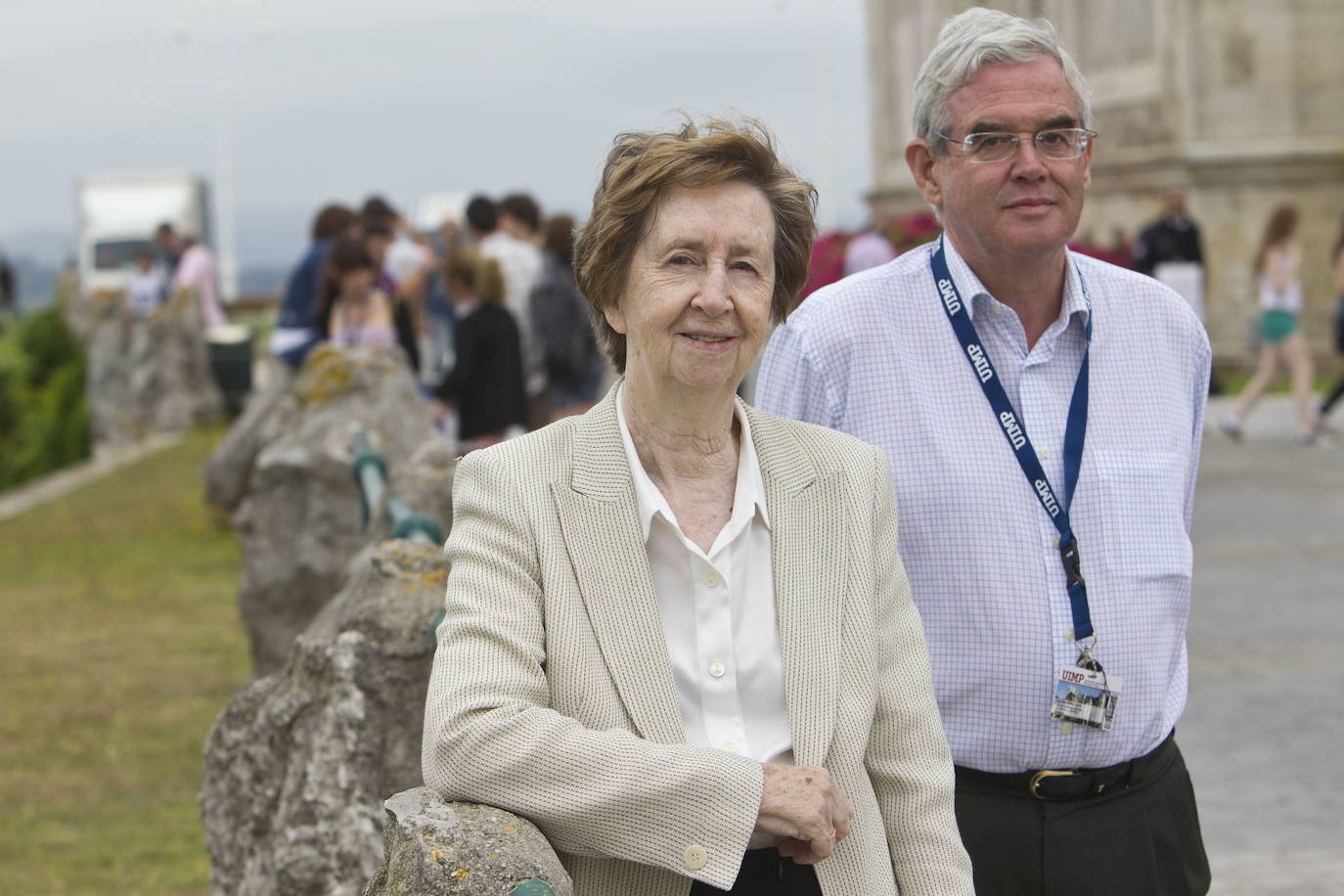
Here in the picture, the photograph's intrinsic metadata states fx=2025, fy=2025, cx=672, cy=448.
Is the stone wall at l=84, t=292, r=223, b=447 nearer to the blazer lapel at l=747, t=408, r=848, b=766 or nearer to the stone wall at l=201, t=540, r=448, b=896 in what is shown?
the stone wall at l=201, t=540, r=448, b=896

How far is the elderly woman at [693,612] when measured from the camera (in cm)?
262

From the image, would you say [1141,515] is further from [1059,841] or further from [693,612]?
[693,612]

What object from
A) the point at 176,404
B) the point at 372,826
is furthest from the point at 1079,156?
the point at 176,404

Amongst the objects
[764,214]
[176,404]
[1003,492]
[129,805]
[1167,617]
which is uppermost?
[764,214]

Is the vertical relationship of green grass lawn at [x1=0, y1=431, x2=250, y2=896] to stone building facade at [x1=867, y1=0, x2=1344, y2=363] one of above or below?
below

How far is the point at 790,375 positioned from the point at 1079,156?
0.62 m

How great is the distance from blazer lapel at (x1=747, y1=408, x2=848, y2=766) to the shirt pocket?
2.25 feet

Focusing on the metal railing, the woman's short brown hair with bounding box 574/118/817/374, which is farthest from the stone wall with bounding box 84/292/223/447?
the woman's short brown hair with bounding box 574/118/817/374

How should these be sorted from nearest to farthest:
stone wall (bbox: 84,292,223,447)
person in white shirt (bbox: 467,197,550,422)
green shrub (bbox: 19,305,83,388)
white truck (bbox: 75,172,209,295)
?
person in white shirt (bbox: 467,197,550,422)
stone wall (bbox: 84,292,223,447)
green shrub (bbox: 19,305,83,388)
white truck (bbox: 75,172,209,295)

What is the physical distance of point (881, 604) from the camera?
2.96 m

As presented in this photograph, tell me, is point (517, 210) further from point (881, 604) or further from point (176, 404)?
point (176, 404)

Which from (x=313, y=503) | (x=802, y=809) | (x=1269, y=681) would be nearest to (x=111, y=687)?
(x=313, y=503)

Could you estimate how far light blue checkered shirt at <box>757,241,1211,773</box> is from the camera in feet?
11.2

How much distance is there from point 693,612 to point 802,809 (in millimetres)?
324
